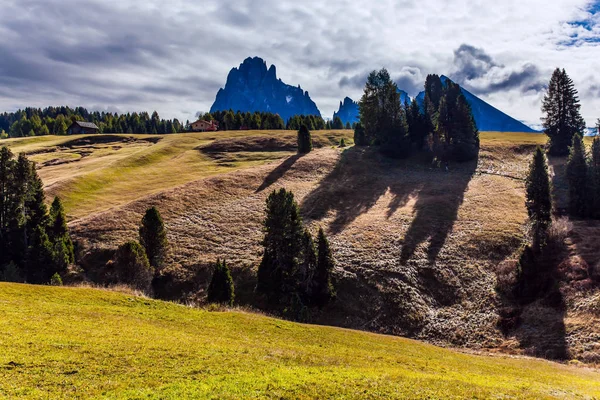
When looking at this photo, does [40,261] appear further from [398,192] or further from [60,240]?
[398,192]

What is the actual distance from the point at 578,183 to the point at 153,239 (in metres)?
63.5

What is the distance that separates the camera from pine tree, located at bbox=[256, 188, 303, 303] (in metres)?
40.8

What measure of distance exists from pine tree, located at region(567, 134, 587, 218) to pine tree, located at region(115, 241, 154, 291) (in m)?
62.8

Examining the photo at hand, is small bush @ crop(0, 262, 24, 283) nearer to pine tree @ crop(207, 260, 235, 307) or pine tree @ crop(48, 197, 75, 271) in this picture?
pine tree @ crop(48, 197, 75, 271)

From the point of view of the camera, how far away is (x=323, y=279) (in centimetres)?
4138

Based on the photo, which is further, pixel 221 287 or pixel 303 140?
pixel 303 140

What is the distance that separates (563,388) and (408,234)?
33.9m

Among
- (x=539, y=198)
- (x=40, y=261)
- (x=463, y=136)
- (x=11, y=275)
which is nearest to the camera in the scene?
(x=11, y=275)

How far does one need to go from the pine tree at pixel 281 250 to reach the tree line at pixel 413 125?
5790cm

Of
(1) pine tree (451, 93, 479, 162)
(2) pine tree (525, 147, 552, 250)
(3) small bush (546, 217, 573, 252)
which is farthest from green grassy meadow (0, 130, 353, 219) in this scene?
(3) small bush (546, 217, 573, 252)

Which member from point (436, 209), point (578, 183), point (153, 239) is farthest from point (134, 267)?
point (578, 183)

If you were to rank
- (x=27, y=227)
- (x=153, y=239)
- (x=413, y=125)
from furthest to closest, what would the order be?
(x=413, y=125)
(x=27, y=227)
(x=153, y=239)

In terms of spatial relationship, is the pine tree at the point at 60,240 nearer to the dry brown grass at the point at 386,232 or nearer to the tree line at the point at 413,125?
the dry brown grass at the point at 386,232

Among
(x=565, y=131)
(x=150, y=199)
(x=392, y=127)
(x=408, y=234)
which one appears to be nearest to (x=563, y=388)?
(x=408, y=234)
